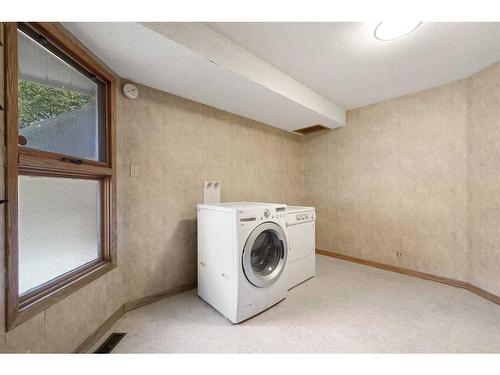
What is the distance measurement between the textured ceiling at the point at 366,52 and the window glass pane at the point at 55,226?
149 centimetres

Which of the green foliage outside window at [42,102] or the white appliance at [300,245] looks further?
the white appliance at [300,245]

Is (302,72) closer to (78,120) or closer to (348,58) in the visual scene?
(348,58)

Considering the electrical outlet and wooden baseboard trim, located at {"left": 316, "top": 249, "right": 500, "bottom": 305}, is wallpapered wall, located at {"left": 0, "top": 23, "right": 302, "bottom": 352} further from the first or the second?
wooden baseboard trim, located at {"left": 316, "top": 249, "right": 500, "bottom": 305}

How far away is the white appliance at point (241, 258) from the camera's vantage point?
149cm

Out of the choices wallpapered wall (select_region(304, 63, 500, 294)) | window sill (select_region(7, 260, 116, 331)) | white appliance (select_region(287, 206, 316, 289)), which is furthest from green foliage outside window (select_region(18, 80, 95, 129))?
wallpapered wall (select_region(304, 63, 500, 294))

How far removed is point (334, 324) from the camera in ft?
4.89

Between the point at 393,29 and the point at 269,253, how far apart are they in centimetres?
202

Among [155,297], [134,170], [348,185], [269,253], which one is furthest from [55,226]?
[348,185]

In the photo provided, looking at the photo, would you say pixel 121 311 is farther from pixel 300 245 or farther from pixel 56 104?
pixel 300 245

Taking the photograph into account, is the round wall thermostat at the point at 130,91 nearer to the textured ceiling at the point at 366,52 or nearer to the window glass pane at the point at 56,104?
the window glass pane at the point at 56,104

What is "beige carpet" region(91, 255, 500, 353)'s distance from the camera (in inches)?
50.1

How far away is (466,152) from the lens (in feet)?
6.52

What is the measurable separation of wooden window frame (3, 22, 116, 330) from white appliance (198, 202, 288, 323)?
30.0 inches

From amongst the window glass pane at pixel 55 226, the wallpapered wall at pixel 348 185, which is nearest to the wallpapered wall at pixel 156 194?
the wallpapered wall at pixel 348 185
